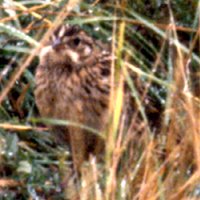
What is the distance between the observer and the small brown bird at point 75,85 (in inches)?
187

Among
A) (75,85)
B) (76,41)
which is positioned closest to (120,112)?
(75,85)

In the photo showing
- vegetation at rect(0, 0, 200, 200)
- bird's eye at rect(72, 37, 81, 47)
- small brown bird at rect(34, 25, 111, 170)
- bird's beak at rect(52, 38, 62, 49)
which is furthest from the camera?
bird's eye at rect(72, 37, 81, 47)

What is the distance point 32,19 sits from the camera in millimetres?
5164

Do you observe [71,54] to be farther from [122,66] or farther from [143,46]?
[122,66]

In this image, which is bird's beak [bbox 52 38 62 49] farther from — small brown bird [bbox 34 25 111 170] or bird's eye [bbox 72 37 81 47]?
bird's eye [bbox 72 37 81 47]

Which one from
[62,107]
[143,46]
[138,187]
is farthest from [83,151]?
[138,187]

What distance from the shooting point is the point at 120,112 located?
4.15 meters

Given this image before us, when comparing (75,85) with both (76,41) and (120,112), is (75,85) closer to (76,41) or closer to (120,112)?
(76,41)

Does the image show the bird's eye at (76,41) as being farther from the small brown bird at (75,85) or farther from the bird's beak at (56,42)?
the bird's beak at (56,42)

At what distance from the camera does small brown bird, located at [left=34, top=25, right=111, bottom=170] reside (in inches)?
187

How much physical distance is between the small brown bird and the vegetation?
80 millimetres

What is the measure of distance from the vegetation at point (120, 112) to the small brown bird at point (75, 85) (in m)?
0.08

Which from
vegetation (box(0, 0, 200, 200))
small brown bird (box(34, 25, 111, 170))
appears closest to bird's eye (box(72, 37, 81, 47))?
small brown bird (box(34, 25, 111, 170))

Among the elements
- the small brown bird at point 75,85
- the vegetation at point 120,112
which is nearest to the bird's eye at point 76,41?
the small brown bird at point 75,85
